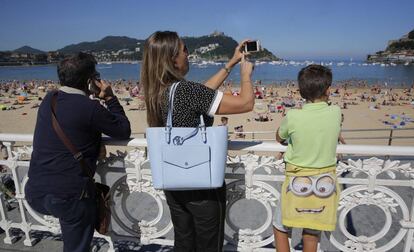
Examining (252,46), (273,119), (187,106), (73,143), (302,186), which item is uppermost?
(252,46)

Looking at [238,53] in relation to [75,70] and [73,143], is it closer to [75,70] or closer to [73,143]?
[75,70]

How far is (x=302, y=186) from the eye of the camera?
Result: 2068 mm

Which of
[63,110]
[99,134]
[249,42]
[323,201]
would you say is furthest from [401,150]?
[63,110]

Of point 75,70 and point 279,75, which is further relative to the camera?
point 279,75

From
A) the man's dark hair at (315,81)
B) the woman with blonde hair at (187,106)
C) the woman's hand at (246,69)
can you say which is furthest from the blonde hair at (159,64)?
the man's dark hair at (315,81)

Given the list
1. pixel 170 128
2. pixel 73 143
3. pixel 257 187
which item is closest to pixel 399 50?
pixel 257 187

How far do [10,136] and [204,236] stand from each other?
1.96 metres

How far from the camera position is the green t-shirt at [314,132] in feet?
6.47

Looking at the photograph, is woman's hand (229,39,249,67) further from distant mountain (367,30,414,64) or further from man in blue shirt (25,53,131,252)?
distant mountain (367,30,414,64)

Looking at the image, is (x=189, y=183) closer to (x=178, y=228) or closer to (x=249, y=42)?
(x=178, y=228)

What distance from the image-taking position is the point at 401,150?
2.23 metres

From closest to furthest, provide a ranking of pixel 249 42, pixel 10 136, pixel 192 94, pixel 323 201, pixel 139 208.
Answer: pixel 192 94
pixel 323 201
pixel 249 42
pixel 10 136
pixel 139 208

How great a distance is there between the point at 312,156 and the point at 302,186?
0.21 meters

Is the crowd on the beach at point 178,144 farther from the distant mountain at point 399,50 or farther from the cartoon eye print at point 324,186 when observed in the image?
the distant mountain at point 399,50
